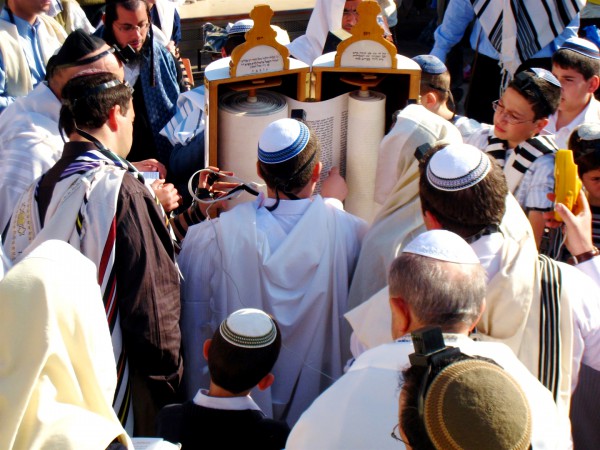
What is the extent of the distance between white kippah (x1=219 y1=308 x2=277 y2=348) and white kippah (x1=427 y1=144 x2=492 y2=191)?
67 cm

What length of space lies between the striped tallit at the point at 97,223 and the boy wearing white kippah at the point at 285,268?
0.38 metres

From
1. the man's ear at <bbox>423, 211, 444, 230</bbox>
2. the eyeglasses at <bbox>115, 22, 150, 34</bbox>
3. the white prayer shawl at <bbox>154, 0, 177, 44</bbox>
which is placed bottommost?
the white prayer shawl at <bbox>154, 0, 177, 44</bbox>

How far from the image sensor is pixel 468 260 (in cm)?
205

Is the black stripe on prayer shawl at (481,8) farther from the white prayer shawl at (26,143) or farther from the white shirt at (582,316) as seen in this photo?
the white shirt at (582,316)

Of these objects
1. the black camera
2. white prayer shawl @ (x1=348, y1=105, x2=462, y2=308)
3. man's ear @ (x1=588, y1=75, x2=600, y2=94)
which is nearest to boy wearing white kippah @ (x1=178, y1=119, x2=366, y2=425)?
white prayer shawl @ (x1=348, y1=105, x2=462, y2=308)

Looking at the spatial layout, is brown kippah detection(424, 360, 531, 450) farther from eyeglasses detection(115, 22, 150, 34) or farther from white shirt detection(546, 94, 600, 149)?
eyeglasses detection(115, 22, 150, 34)

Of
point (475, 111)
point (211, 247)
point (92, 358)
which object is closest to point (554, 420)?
point (92, 358)

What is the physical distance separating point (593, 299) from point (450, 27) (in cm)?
434

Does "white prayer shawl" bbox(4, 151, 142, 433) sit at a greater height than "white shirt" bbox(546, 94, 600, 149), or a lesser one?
greater

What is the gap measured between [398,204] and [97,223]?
1.04 metres

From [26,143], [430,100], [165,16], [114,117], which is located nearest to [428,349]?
[114,117]

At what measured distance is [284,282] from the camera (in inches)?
111

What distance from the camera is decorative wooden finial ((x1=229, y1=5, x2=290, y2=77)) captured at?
10.3 feet

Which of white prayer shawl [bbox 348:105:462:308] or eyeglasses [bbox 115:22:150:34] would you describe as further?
eyeglasses [bbox 115:22:150:34]
